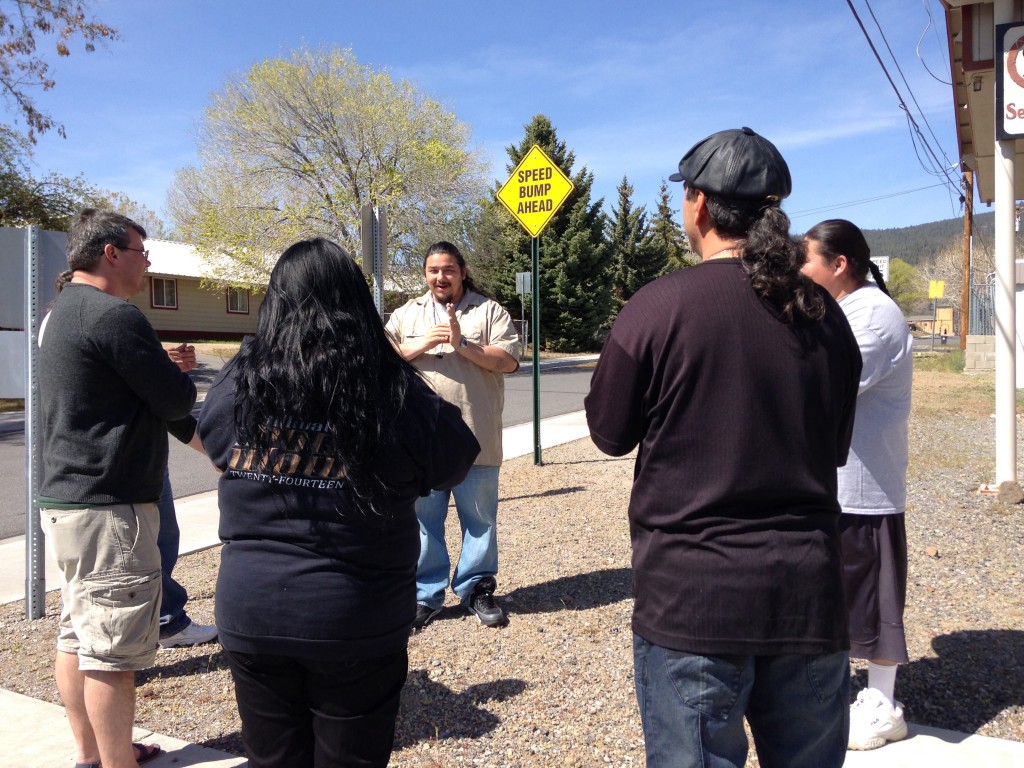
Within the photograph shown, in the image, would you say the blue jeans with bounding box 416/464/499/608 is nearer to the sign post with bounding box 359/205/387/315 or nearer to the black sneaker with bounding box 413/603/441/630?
the black sneaker with bounding box 413/603/441/630

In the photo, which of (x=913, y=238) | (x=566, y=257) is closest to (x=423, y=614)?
(x=566, y=257)

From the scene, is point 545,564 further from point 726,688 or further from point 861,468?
point 726,688

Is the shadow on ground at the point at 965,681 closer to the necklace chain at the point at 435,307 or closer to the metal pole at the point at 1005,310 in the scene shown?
the necklace chain at the point at 435,307

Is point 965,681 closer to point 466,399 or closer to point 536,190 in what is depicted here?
point 466,399

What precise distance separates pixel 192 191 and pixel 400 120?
7.73 m

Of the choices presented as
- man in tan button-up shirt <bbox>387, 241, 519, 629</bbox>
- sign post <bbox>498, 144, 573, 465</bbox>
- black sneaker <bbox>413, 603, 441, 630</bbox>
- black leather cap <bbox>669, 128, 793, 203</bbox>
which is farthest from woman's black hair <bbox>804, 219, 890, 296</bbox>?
sign post <bbox>498, 144, 573, 465</bbox>

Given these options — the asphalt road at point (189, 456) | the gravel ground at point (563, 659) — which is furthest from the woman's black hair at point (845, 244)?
the asphalt road at point (189, 456)

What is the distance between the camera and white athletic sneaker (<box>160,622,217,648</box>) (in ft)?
13.8

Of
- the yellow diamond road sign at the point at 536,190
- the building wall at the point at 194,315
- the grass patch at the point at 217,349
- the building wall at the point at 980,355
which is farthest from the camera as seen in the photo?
the building wall at the point at 194,315

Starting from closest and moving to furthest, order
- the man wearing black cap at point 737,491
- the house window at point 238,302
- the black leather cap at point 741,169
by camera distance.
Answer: the man wearing black cap at point 737,491
the black leather cap at point 741,169
the house window at point 238,302

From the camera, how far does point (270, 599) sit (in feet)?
6.45

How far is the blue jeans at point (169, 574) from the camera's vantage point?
4043mm

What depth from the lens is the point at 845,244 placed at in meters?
3.09

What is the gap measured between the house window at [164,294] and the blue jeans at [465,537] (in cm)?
3352
